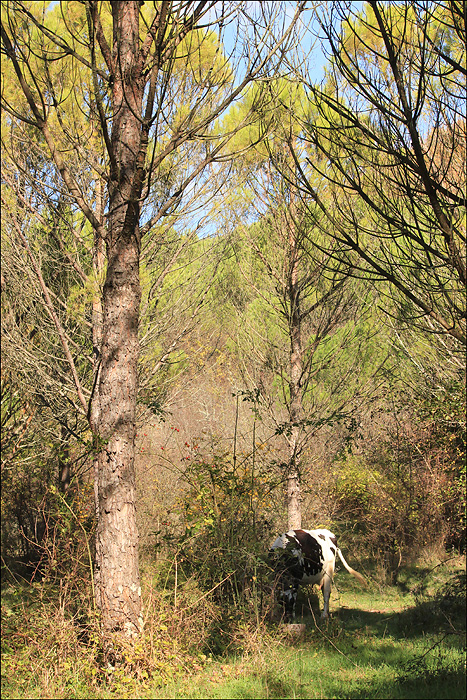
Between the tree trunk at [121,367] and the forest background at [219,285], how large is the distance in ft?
0.06

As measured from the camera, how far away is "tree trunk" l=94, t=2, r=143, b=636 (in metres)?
4.29

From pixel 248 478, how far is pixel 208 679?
7.46 feet

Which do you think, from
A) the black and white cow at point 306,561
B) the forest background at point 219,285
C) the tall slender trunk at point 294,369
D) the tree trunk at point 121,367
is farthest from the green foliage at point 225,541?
the tall slender trunk at point 294,369

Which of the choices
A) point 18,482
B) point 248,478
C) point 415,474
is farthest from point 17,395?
point 415,474

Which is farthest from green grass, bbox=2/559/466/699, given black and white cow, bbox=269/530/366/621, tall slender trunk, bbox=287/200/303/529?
tall slender trunk, bbox=287/200/303/529

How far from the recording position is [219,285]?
33.2ft

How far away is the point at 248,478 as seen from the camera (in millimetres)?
6371

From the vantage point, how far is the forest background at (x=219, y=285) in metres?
4.14

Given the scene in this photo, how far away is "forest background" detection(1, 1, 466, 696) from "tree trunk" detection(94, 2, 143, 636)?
2 cm

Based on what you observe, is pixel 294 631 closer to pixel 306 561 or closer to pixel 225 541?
pixel 225 541

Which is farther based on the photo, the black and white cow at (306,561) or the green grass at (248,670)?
the black and white cow at (306,561)

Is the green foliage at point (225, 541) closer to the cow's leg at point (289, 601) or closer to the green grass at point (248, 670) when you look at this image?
the green grass at point (248, 670)

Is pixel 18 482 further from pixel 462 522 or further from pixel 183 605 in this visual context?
pixel 462 522

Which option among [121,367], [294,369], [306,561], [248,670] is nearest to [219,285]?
[294,369]
